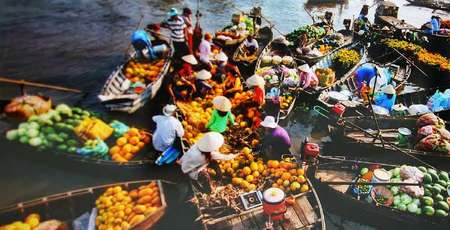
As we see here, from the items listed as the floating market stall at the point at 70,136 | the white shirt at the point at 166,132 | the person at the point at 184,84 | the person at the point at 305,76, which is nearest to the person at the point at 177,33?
the person at the point at 184,84

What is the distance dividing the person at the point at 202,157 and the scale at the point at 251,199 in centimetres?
91

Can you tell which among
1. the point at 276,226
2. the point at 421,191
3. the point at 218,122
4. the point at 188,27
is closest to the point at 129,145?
the point at 218,122

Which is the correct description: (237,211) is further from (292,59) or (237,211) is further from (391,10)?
(391,10)

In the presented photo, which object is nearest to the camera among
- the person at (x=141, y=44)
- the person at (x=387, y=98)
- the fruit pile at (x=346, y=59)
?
the person at (x=387, y=98)

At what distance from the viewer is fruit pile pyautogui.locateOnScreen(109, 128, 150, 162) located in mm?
9070

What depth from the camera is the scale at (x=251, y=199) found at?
8109mm

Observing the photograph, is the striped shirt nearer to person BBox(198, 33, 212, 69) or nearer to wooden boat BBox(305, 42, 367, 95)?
person BBox(198, 33, 212, 69)

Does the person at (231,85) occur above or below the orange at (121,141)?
above

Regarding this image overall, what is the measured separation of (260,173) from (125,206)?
11.9ft

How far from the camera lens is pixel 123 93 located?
12078 millimetres

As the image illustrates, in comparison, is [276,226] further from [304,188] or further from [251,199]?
[304,188]

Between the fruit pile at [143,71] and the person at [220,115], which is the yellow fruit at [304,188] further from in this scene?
the fruit pile at [143,71]

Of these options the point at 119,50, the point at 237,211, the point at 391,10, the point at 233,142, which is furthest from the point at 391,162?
the point at 391,10

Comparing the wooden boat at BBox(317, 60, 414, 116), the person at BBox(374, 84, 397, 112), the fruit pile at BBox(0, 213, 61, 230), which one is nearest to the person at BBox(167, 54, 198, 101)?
the wooden boat at BBox(317, 60, 414, 116)
